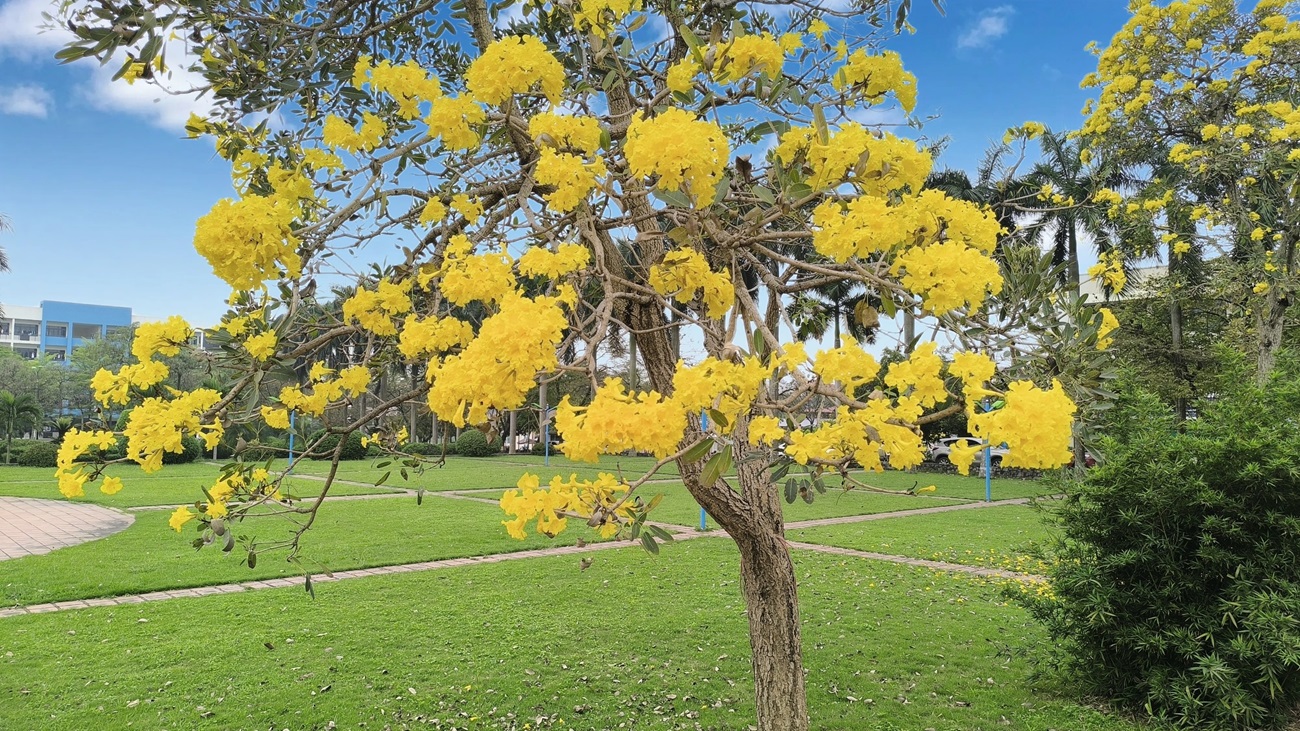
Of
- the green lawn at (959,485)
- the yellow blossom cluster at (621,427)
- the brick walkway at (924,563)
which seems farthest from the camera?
the green lawn at (959,485)

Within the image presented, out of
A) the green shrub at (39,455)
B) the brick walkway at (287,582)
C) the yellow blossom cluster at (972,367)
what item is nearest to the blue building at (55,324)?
the green shrub at (39,455)

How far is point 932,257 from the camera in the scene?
1.69 meters

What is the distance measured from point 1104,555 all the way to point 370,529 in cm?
873

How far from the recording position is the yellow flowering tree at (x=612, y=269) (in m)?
1.52

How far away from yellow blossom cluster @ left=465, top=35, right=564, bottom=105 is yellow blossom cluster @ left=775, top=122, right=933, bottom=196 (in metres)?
0.65

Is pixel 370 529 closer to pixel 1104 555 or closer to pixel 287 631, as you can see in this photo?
pixel 287 631

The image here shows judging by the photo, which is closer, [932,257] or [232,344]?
[932,257]

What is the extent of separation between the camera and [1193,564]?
12.7 ft

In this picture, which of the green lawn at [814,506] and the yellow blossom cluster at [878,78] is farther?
the green lawn at [814,506]

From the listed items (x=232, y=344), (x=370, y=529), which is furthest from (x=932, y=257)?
(x=370, y=529)

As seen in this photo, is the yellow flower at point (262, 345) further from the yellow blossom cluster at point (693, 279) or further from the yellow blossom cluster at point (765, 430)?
the yellow blossom cluster at point (765, 430)

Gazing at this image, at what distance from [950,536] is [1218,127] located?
19.9ft

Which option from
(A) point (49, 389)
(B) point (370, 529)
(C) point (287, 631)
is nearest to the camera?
(C) point (287, 631)

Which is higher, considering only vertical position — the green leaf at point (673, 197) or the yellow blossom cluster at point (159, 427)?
the green leaf at point (673, 197)
